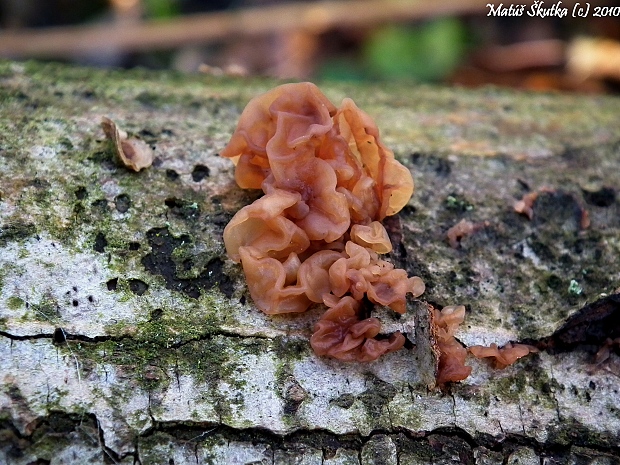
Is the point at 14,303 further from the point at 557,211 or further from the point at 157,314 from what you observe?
the point at 557,211

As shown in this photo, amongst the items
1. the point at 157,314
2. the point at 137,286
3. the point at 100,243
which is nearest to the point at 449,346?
the point at 157,314

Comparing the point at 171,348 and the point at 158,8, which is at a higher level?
the point at 158,8

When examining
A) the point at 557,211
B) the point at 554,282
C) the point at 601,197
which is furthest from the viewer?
the point at 601,197

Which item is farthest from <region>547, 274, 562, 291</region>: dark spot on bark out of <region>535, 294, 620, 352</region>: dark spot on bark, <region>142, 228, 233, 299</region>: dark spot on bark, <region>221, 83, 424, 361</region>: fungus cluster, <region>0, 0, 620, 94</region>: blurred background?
<region>0, 0, 620, 94</region>: blurred background

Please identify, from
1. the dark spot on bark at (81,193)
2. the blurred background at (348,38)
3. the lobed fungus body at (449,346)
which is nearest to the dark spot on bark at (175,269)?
the dark spot on bark at (81,193)

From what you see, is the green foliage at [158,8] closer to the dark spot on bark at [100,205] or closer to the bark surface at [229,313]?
the bark surface at [229,313]

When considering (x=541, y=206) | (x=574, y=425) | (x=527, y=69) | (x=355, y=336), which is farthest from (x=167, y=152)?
(x=527, y=69)

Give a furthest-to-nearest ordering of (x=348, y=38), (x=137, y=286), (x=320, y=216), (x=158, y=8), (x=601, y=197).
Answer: (x=348, y=38)
(x=158, y=8)
(x=601, y=197)
(x=320, y=216)
(x=137, y=286)
